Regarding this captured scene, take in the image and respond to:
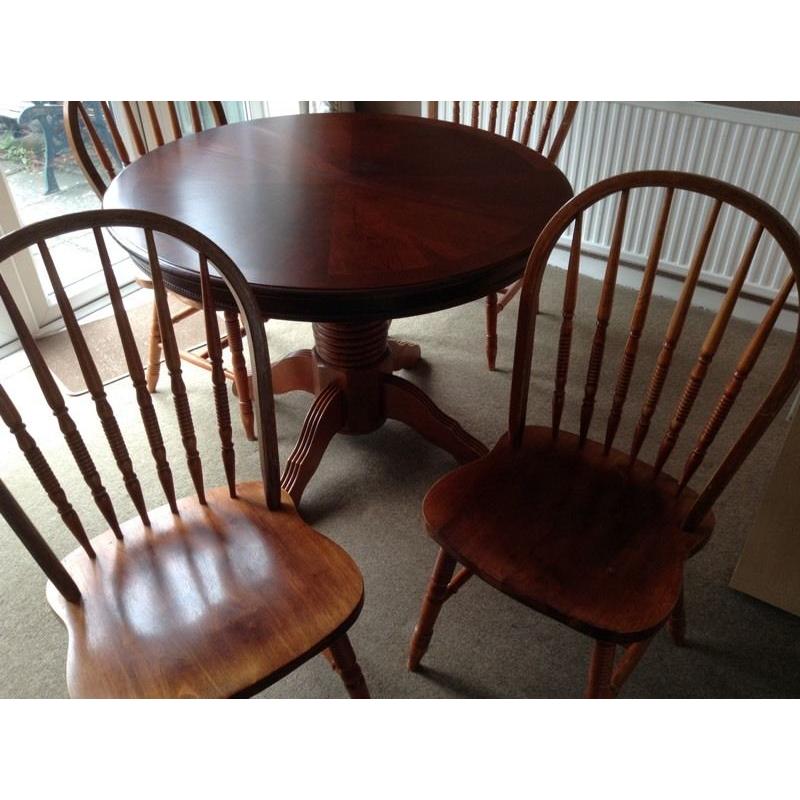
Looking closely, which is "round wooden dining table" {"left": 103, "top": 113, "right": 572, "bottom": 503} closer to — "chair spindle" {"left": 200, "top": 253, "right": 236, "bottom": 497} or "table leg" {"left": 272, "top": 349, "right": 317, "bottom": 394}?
"table leg" {"left": 272, "top": 349, "right": 317, "bottom": 394}

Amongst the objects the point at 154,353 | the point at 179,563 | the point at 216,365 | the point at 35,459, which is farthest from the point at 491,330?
the point at 35,459

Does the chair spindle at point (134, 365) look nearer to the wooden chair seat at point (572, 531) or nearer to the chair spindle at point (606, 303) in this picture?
the wooden chair seat at point (572, 531)

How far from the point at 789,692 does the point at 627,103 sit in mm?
1791

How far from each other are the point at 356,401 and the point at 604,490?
0.86 m

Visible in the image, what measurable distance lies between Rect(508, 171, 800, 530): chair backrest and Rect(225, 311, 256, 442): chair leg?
79cm

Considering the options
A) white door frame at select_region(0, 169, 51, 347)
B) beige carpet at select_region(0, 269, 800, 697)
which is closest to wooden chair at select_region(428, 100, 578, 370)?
beige carpet at select_region(0, 269, 800, 697)

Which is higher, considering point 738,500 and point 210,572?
point 210,572

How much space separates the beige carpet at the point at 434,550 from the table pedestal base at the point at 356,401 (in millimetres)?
90

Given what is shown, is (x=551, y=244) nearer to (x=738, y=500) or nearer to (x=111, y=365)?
(x=738, y=500)

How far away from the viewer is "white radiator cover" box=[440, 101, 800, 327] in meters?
2.19

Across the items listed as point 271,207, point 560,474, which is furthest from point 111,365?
point 560,474

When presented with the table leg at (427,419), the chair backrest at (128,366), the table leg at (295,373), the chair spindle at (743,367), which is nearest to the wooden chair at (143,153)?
the table leg at (295,373)

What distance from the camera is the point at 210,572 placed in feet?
3.69

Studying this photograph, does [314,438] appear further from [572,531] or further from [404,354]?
[572,531]
